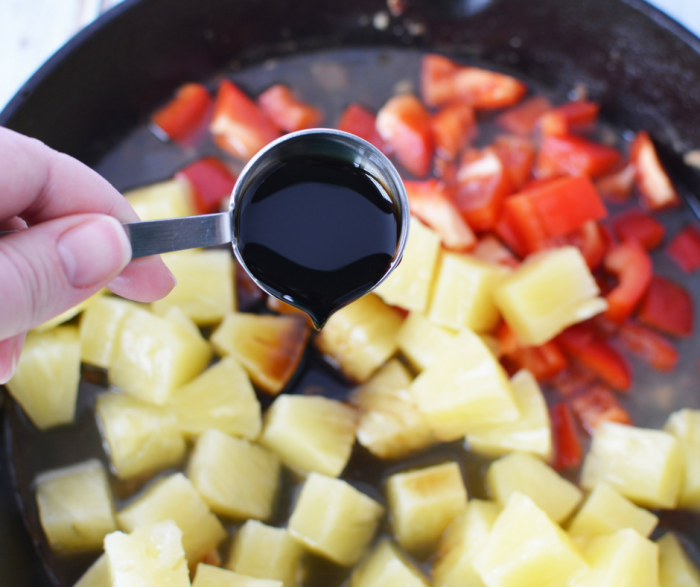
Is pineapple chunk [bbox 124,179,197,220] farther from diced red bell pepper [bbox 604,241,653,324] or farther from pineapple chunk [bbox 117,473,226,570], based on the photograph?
diced red bell pepper [bbox 604,241,653,324]

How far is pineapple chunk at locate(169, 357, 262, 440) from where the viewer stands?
165cm

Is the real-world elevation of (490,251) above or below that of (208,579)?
above

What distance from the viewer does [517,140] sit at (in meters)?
2.14

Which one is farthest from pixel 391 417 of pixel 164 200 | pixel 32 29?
pixel 32 29

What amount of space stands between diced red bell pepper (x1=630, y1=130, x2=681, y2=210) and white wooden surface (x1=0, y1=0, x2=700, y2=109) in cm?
49

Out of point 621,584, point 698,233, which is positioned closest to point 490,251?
point 698,233

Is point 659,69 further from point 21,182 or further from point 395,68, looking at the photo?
point 21,182

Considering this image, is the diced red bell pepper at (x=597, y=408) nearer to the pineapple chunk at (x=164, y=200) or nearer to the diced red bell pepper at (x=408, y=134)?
the diced red bell pepper at (x=408, y=134)

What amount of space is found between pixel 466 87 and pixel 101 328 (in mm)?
1620

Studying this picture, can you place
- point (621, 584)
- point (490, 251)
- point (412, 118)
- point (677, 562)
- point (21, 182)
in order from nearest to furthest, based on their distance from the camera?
point (21, 182)
point (621, 584)
point (677, 562)
point (490, 251)
point (412, 118)

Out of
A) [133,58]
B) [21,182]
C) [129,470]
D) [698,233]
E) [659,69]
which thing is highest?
[659,69]

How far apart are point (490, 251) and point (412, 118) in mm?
590

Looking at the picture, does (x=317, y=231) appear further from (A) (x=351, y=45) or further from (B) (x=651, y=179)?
(B) (x=651, y=179)

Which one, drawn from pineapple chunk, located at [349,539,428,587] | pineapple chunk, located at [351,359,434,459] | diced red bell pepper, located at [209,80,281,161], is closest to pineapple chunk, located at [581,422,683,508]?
pineapple chunk, located at [351,359,434,459]
